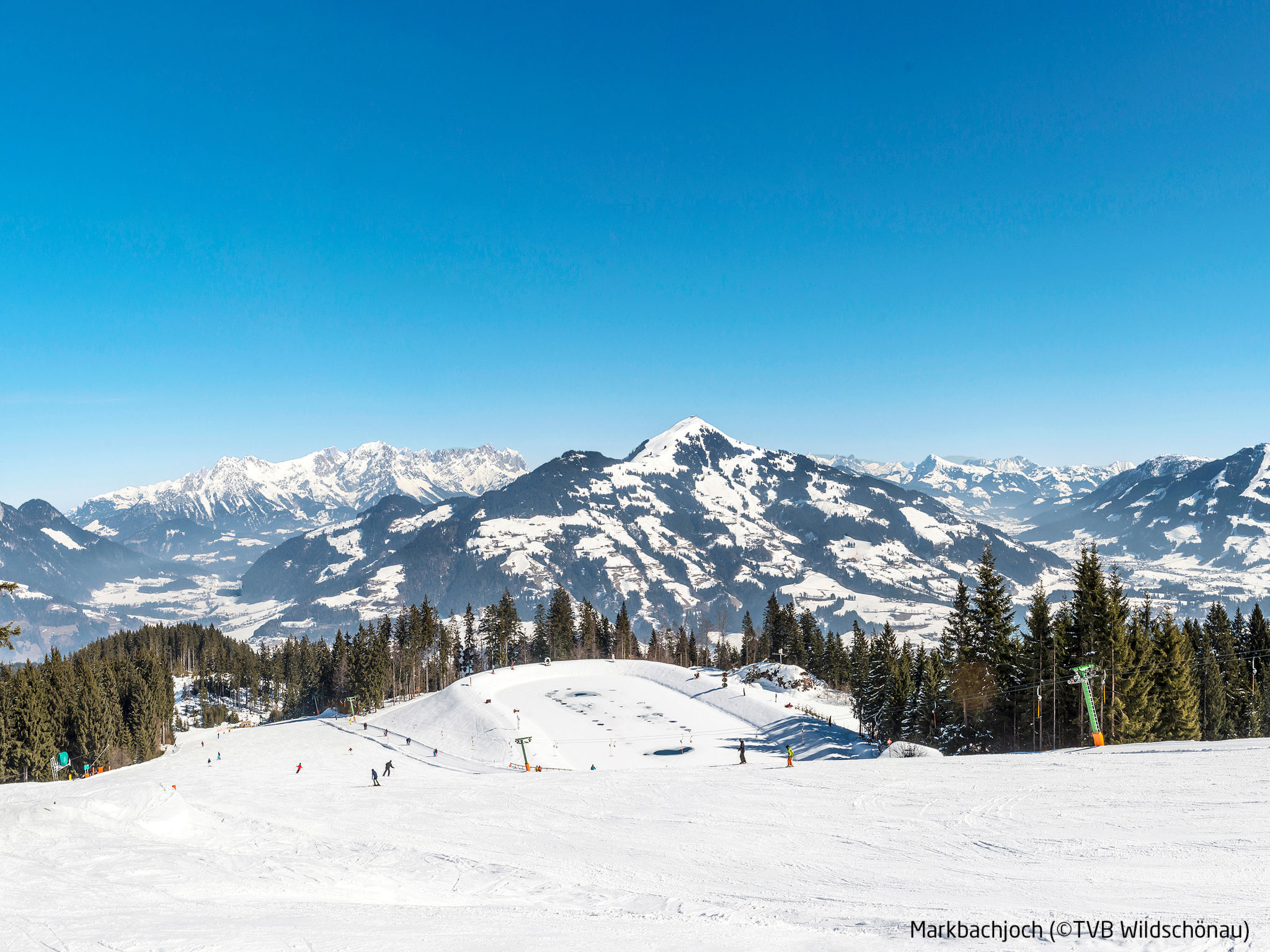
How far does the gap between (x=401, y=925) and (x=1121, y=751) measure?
31.2 meters

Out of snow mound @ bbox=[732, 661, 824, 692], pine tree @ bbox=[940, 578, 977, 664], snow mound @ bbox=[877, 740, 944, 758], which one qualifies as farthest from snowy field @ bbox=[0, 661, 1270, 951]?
snow mound @ bbox=[732, 661, 824, 692]

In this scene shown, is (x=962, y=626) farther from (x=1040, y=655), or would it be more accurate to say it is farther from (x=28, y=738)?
(x=28, y=738)

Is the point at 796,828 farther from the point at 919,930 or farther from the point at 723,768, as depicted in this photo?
the point at 723,768

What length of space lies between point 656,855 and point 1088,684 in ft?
115

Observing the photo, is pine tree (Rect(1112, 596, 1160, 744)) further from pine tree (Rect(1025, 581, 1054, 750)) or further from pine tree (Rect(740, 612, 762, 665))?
pine tree (Rect(740, 612, 762, 665))

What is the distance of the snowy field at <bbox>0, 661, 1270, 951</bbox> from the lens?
15156 mm

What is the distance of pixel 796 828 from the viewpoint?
23594 millimetres

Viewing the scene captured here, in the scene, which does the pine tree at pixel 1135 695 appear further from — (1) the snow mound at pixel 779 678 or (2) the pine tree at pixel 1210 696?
(1) the snow mound at pixel 779 678

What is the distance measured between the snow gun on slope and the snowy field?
7.61 meters

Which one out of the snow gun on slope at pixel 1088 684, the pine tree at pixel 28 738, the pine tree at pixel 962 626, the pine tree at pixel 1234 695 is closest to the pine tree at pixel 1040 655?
the snow gun on slope at pixel 1088 684

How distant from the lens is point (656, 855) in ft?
71.7

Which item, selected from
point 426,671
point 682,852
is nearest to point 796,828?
point 682,852

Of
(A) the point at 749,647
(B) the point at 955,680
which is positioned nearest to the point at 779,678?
(B) the point at 955,680

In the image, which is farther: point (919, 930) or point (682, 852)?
point (682, 852)
